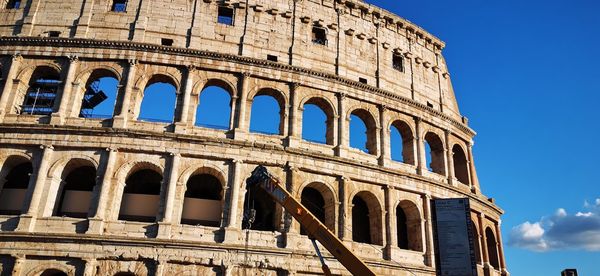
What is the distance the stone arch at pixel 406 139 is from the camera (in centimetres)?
2248

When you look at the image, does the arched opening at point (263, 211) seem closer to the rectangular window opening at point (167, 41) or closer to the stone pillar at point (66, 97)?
the rectangular window opening at point (167, 41)

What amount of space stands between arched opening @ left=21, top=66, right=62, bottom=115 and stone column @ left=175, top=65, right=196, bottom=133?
5.38 m

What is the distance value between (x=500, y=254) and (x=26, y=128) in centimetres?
2291

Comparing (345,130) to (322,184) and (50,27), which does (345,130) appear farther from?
(50,27)

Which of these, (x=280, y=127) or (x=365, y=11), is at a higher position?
(x=365, y=11)

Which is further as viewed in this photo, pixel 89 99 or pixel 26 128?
pixel 89 99

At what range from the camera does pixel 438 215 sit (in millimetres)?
20234

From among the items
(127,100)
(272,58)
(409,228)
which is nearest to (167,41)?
(127,100)

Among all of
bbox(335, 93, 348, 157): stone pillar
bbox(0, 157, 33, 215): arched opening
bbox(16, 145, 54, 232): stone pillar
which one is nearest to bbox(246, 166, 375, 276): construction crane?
bbox(335, 93, 348, 157): stone pillar

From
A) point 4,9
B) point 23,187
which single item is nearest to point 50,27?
point 4,9

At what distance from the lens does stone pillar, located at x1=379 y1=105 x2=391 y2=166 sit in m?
21.1

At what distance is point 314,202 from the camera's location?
802 inches

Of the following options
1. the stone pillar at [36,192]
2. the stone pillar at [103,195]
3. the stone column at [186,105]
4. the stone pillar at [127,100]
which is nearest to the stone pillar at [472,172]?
the stone column at [186,105]

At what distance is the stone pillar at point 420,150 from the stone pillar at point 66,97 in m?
15.6
